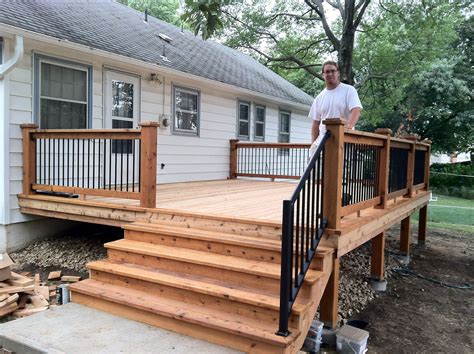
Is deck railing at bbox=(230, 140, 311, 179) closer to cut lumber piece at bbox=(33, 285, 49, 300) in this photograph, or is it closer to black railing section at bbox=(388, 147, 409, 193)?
black railing section at bbox=(388, 147, 409, 193)

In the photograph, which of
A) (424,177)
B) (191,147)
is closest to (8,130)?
(191,147)

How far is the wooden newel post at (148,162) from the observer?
175 inches

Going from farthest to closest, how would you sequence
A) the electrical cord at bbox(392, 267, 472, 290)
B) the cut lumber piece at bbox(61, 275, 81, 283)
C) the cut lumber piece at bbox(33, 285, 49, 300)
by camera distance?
1. the electrical cord at bbox(392, 267, 472, 290)
2. the cut lumber piece at bbox(61, 275, 81, 283)
3. the cut lumber piece at bbox(33, 285, 49, 300)

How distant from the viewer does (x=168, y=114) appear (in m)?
7.92

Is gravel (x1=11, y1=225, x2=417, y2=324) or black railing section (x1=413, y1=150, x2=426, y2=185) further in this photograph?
black railing section (x1=413, y1=150, x2=426, y2=185)

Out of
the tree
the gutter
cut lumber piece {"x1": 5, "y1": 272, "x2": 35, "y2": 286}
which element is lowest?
cut lumber piece {"x1": 5, "y1": 272, "x2": 35, "y2": 286}

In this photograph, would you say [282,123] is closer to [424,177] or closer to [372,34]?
[372,34]

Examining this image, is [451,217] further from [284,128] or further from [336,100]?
[336,100]

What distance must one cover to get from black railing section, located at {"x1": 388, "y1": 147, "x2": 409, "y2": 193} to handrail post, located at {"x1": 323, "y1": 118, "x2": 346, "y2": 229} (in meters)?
2.06

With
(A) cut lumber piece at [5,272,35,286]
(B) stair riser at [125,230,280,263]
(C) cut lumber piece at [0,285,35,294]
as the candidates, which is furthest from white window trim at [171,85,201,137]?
(C) cut lumber piece at [0,285,35,294]

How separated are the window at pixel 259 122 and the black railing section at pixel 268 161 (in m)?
0.38

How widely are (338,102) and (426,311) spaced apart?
2761mm

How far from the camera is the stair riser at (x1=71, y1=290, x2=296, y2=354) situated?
2736 mm

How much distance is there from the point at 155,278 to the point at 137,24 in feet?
23.4
